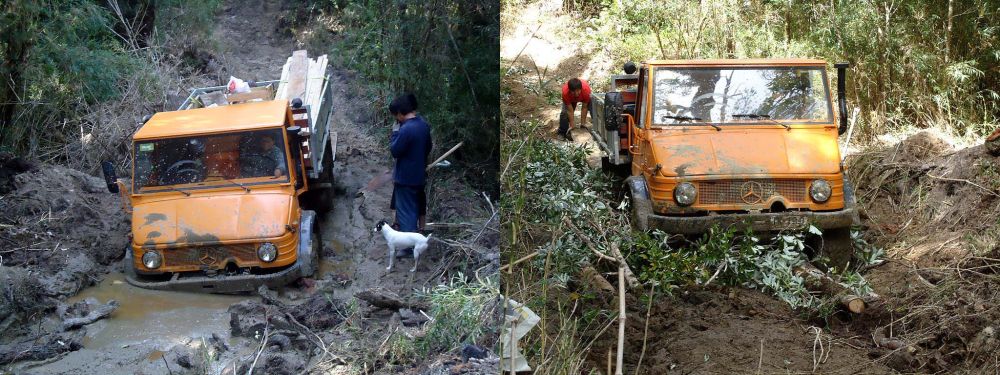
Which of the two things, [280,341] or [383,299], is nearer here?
[280,341]

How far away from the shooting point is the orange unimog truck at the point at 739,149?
198 inches

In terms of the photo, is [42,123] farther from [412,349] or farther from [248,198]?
[412,349]

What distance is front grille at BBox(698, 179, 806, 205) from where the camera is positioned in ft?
16.5

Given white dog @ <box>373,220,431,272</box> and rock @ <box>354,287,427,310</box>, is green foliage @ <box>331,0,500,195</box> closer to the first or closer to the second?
white dog @ <box>373,220,431,272</box>

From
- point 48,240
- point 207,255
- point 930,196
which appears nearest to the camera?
point 48,240

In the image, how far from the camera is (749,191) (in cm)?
502

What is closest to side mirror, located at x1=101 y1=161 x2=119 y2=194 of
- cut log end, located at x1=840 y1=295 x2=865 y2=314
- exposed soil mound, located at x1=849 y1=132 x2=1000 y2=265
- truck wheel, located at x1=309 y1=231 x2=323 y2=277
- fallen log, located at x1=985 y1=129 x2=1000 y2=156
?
truck wheel, located at x1=309 y1=231 x2=323 y2=277

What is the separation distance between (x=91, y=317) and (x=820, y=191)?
3.85 metres

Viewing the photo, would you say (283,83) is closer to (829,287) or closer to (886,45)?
(829,287)

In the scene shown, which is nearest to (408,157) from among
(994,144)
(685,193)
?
(685,193)

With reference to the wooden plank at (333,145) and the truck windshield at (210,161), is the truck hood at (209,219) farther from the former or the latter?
the wooden plank at (333,145)

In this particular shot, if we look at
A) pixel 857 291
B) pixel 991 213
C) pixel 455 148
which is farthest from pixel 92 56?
pixel 991 213

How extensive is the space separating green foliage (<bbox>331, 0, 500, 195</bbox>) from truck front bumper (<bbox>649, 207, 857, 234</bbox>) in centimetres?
233

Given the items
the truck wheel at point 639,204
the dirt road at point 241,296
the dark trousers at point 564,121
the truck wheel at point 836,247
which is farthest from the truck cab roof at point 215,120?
the dark trousers at point 564,121
